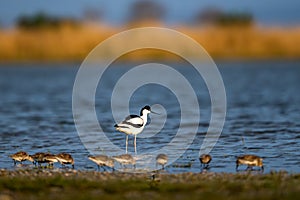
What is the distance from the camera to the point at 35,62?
53938mm

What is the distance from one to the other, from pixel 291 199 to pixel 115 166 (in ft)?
14.0

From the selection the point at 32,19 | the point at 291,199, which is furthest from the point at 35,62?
the point at 291,199

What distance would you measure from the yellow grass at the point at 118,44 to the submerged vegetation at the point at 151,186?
125 feet

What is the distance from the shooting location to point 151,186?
32.6ft

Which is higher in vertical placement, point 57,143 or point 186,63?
point 186,63

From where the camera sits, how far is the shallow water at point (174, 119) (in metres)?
13.6

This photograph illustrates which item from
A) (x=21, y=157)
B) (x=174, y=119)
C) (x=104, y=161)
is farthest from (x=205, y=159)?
(x=174, y=119)

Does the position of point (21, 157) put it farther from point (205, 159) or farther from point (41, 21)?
point (41, 21)

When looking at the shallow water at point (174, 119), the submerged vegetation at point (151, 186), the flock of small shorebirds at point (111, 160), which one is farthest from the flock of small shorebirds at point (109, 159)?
the submerged vegetation at point (151, 186)

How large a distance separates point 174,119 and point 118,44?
30.2 metres

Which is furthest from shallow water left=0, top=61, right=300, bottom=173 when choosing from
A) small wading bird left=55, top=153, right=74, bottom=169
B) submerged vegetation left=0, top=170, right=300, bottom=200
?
submerged vegetation left=0, top=170, right=300, bottom=200

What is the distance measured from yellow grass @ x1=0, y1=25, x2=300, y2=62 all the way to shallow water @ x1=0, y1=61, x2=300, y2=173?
6.65 meters

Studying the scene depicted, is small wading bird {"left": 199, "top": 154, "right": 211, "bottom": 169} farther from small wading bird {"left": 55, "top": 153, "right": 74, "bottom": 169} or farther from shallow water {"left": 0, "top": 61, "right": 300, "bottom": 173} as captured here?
small wading bird {"left": 55, "top": 153, "right": 74, "bottom": 169}

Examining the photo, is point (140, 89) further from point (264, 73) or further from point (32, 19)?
point (32, 19)
